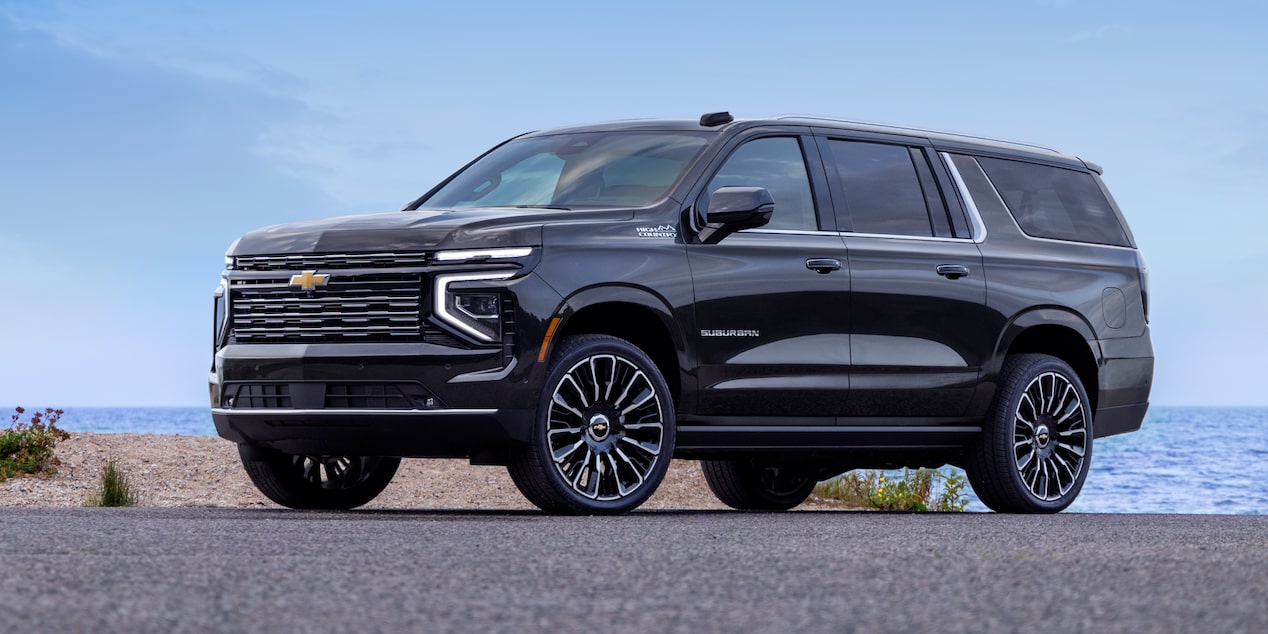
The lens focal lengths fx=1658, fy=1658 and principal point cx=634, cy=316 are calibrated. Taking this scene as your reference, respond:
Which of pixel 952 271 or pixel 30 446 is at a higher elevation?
pixel 952 271

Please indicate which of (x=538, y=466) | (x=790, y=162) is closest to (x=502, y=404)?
(x=538, y=466)

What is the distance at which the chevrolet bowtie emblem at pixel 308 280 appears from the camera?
8258 mm

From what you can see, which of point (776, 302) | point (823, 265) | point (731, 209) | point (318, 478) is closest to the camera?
point (731, 209)

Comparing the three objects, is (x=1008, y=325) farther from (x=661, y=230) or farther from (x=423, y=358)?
(x=423, y=358)

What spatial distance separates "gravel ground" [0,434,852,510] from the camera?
13523 mm

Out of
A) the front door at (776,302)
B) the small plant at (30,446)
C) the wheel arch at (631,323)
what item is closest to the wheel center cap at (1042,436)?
the front door at (776,302)

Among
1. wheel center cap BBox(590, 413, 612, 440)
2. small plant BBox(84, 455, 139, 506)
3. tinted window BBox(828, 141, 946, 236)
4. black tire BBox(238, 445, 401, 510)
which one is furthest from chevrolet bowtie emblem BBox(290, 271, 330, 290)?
small plant BBox(84, 455, 139, 506)

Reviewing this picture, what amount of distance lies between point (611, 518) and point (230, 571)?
2996mm

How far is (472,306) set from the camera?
314 inches

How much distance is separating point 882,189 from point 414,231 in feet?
10.2

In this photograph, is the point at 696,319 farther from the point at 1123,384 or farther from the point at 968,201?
the point at 1123,384

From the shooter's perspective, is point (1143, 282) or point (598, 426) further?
point (1143, 282)

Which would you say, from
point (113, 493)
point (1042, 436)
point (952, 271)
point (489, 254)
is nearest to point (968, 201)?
point (952, 271)

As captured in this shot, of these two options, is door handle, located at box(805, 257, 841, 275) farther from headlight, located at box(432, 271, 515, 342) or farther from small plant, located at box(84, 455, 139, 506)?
small plant, located at box(84, 455, 139, 506)
